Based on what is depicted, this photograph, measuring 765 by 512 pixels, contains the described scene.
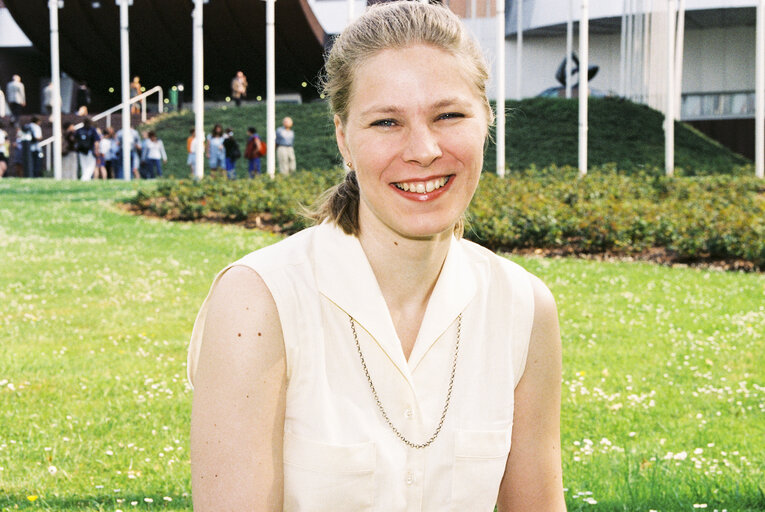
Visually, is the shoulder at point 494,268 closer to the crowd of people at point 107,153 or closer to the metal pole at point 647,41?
the crowd of people at point 107,153

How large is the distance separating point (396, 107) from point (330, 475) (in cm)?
83

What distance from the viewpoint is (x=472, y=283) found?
97.4 inches

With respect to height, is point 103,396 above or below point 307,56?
below

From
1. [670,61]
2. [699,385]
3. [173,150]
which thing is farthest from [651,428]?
[173,150]

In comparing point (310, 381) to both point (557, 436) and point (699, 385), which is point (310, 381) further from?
point (699, 385)

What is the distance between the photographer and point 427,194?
2.34m

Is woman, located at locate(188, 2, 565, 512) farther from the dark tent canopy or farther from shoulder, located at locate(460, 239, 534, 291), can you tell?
the dark tent canopy

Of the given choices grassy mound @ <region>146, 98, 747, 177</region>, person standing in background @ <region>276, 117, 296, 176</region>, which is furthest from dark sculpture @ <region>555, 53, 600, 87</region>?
person standing in background @ <region>276, 117, 296, 176</region>

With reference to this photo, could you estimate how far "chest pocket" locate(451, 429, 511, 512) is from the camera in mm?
2305

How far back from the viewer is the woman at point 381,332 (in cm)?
216

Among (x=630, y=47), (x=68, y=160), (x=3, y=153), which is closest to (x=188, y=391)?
(x=3, y=153)

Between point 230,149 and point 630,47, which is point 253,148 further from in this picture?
point 630,47

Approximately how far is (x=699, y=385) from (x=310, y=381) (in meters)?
5.17

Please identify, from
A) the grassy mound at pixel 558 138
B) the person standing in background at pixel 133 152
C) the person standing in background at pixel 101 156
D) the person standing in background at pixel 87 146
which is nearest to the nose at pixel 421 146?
the grassy mound at pixel 558 138
